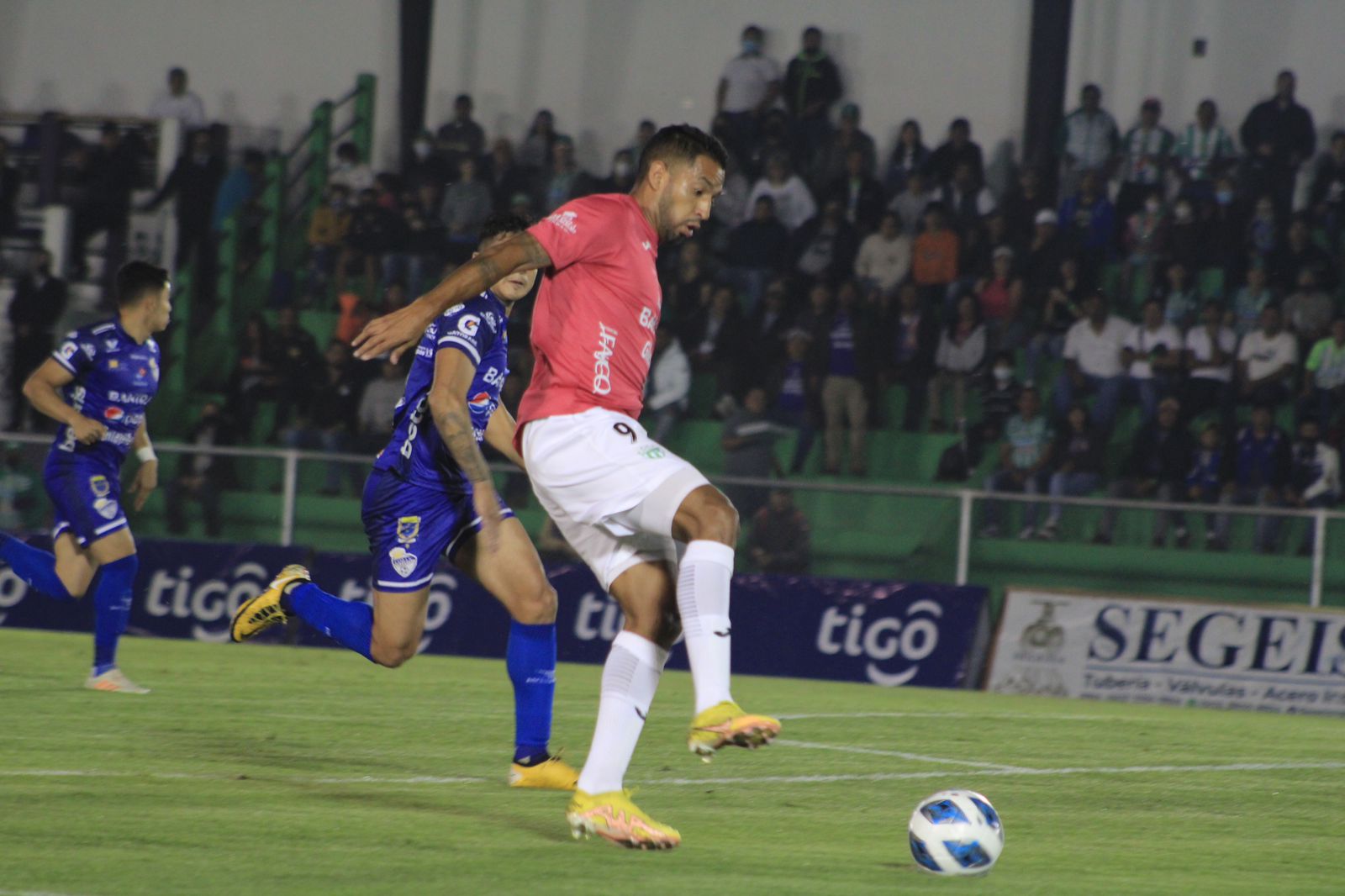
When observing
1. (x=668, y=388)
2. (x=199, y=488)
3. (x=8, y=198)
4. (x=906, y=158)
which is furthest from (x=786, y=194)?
(x=8, y=198)

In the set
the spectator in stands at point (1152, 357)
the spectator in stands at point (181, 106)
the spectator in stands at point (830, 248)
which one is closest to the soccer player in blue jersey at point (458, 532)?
the spectator in stands at point (1152, 357)

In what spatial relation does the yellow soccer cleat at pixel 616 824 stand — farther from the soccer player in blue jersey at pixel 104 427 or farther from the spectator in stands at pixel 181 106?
the spectator in stands at pixel 181 106

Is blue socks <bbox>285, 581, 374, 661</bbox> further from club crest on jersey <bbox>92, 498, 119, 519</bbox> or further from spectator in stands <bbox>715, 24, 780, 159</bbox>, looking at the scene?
spectator in stands <bbox>715, 24, 780, 159</bbox>

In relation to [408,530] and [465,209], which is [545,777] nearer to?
[408,530]

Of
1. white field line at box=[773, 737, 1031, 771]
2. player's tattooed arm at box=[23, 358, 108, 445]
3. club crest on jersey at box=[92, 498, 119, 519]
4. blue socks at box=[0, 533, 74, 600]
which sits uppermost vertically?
player's tattooed arm at box=[23, 358, 108, 445]

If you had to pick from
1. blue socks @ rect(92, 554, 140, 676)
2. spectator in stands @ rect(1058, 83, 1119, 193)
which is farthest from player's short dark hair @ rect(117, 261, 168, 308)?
spectator in stands @ rect(1058, 83, 1119, 193)

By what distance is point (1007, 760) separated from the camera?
8461 millimetres

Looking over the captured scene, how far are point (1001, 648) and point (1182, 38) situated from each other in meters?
9.92

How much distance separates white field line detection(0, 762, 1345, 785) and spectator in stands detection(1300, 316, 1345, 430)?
28.3 ft

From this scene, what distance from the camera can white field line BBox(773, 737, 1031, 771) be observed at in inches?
323

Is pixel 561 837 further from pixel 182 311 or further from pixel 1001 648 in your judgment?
pixel 182 311

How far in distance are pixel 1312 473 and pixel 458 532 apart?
11353 millimetres

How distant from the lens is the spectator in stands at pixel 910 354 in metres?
18.2

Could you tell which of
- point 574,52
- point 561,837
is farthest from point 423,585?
point 574,52
